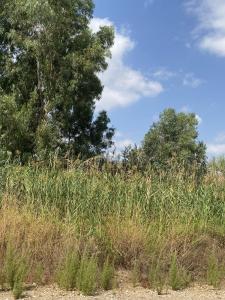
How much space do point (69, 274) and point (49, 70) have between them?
22.1 metres

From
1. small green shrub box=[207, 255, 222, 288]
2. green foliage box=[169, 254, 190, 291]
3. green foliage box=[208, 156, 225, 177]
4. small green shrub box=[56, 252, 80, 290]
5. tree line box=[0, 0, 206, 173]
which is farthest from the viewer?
tree line box=[0, 0, 206, 173]

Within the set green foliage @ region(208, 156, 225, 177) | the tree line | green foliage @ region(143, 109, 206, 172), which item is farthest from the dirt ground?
green foliage @ region(143, 109, 206, 172)

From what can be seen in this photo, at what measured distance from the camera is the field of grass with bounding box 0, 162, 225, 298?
24.5 ft

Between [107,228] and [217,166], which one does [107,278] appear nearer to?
[107,228]

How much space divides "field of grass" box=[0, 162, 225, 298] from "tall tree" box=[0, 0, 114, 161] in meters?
15.7

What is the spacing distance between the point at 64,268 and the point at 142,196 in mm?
3191

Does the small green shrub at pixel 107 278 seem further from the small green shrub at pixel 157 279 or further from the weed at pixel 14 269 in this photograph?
the weed at pixel 14 269

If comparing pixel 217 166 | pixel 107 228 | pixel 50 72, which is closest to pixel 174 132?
pixel 50 72

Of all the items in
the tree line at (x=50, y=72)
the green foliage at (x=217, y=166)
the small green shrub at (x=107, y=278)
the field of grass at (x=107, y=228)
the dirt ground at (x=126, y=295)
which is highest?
the tree line at (x=50, y=72)

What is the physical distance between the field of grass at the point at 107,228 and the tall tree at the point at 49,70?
15.7m

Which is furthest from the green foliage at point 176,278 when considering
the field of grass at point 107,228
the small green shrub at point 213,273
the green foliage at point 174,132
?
the green foliage at point 174,132

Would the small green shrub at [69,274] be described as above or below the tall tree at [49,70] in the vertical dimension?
below

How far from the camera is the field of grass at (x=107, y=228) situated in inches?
295

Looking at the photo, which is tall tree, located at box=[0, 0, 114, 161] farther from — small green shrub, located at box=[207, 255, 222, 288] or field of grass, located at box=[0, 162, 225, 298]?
small green shrub, located at box=[207, 255, 222, 288]
